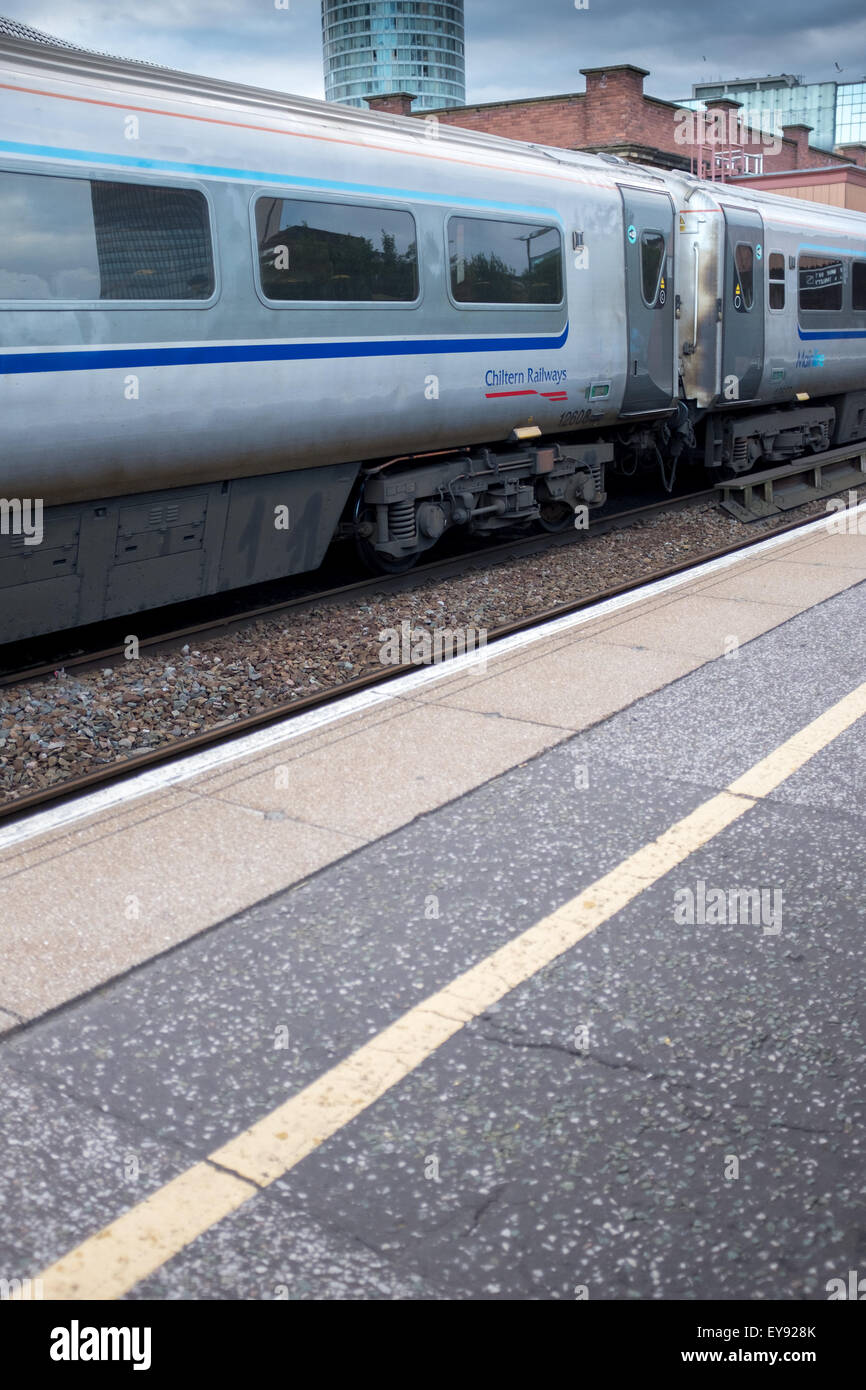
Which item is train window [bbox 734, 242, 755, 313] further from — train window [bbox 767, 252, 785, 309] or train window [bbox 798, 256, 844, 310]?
train window [bbox 798, 256, 844, 310]

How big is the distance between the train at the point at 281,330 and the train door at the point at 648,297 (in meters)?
0.03

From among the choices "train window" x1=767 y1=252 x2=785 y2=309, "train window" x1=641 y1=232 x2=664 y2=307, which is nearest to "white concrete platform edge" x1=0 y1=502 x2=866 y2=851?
"train window" x1=641 y1=232 x2=664 y2=307

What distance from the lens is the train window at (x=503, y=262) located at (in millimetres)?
8438

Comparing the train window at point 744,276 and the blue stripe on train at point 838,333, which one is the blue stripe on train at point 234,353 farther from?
the blue stripe on train at point 838,333

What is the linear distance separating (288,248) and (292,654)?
249 centimetres

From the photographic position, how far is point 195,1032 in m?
3.14

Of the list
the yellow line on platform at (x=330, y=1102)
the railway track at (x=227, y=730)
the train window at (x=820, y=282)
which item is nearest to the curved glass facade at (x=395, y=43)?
the train window at (x=820, y=282)

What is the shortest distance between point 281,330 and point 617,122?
23757 millimetres

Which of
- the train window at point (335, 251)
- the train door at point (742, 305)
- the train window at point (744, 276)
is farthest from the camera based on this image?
the train window at point (744, 276)

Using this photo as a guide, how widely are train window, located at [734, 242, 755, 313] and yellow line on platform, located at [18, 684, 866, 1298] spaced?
9186 mm

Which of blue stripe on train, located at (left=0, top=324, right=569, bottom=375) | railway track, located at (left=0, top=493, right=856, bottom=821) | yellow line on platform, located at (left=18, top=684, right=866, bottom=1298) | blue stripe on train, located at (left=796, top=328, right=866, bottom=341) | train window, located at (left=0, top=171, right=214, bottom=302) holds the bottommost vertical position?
yellow line on platform, located at (left=18, top=684, right=866, bottom=1298)

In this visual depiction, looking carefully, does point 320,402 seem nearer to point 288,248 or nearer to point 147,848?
point 288,248

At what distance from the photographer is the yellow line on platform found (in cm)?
240
